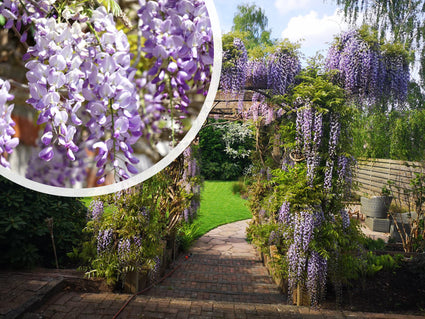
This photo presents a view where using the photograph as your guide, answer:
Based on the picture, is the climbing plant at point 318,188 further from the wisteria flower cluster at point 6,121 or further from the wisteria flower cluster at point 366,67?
the wisteria flower cluster at point 6,121

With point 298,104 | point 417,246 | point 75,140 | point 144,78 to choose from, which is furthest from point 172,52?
point 417,246

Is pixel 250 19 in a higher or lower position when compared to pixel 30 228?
higher

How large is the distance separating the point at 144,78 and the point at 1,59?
10.6 inches

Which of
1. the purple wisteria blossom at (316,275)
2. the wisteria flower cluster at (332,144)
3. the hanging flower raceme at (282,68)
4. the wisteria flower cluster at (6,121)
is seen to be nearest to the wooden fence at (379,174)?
the hanging flower raceme at (282,68)

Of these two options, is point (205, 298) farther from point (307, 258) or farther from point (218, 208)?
point (218, 208)

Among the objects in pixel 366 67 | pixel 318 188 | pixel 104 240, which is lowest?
pixel 104 240

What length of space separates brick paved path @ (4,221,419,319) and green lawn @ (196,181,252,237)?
67.5 inches

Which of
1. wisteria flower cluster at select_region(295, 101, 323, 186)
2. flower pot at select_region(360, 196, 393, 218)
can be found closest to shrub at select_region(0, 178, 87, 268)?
Result: wisteria flower cluster at select_region(295, 101, 323, 186)

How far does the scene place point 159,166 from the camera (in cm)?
72

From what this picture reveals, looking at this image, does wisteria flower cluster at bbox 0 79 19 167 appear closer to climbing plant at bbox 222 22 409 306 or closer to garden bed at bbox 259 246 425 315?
climbing plant at bbox 222 22 409 306

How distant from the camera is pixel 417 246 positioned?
231 inches

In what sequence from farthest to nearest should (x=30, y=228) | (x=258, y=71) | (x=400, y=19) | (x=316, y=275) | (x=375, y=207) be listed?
(x=400, y=19), (x=375, y=207), (x=258, y=71), (x=30, y=228), (x=316, y=275)

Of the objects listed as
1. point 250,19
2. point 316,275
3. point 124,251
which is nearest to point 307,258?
point 316,275

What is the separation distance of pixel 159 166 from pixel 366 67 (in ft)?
16.0
